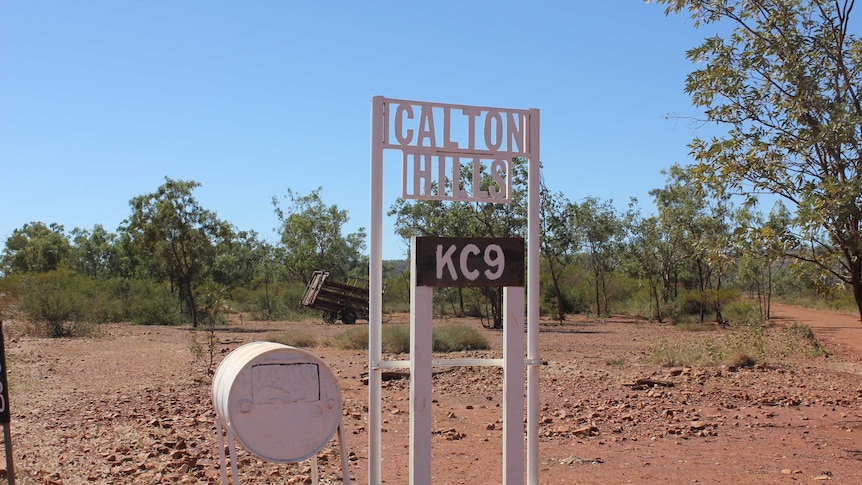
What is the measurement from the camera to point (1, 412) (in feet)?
15.5

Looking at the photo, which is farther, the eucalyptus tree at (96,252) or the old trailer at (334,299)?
the eucalyptus tree at (96,252)

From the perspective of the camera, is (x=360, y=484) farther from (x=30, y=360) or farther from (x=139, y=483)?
(x=30, y=360)

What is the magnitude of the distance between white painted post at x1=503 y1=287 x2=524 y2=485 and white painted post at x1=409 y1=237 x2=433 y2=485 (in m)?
0.53

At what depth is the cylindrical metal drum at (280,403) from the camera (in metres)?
4.50

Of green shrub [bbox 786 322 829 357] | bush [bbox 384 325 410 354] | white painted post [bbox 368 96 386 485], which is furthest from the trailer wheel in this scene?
white painted post [bbox 368 96 386 485]

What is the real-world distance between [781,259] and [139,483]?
22.1 ft

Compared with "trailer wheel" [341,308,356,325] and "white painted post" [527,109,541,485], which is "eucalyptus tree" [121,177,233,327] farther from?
"white painted post" [527,109,541,485]

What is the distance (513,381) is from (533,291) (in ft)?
2.18

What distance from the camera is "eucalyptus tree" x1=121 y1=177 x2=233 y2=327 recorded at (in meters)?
27.8

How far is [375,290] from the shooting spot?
205 inches

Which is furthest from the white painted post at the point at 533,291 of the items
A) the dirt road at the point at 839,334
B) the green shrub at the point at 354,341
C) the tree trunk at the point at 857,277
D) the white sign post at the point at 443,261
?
the dirt road at the point at 839,334

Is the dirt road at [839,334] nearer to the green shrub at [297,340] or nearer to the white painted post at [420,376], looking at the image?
the green shrub at [297,340]

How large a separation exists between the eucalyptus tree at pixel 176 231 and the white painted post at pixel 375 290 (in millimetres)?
23637

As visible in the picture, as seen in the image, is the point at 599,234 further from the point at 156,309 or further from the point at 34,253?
the point at 34,253
